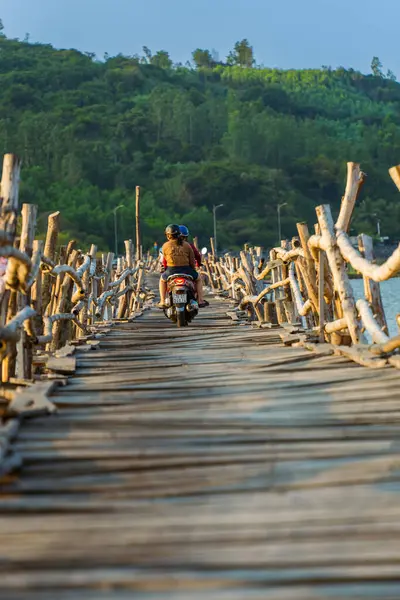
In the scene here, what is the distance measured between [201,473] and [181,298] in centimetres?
837

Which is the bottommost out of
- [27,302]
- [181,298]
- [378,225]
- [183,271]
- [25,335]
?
[25,335]

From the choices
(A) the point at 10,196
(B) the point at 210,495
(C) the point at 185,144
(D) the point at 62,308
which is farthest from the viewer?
(C) the point at 185,144

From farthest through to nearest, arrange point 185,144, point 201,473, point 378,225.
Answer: point 185,144
point 378,225
point 201,473

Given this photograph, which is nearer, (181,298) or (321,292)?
(321,292)

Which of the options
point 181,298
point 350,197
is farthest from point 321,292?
point 181,298

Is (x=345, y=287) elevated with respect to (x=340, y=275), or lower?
lower

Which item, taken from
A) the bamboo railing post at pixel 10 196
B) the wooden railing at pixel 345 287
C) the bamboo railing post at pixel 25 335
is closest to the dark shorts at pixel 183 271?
the wooden railing at pixel 345 287

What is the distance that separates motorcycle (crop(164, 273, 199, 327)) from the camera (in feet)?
39.8

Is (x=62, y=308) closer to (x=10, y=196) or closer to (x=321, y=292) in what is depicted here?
(x=321, y=292)

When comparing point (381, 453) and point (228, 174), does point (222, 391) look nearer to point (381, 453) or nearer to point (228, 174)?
point (381, 453)

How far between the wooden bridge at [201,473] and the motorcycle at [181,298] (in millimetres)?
4300

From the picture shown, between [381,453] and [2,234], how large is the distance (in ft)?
7.32

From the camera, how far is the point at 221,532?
3240 millimetres

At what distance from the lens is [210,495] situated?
366cm
